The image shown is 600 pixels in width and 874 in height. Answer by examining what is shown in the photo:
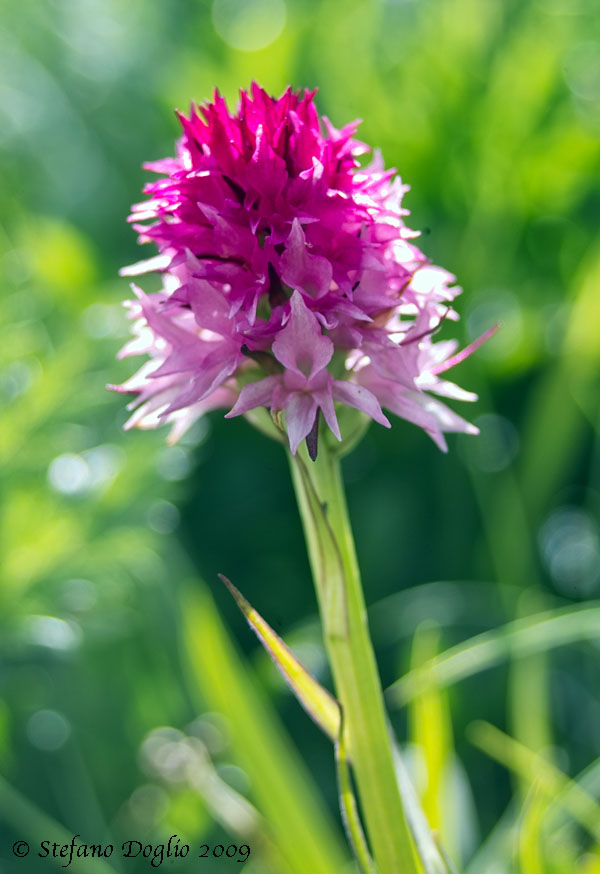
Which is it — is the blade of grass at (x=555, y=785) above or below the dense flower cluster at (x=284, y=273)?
below

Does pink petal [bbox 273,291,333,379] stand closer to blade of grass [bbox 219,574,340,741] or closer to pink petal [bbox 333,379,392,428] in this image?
pink petal [bbox 333,379,392,428]

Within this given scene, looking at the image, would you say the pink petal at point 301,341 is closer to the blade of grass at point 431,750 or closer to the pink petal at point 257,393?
the pink petal at point 257,393

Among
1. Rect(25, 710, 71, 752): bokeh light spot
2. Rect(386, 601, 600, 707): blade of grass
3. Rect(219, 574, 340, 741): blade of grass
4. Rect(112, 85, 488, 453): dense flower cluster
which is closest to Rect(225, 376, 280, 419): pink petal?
Rect(112, 85, 488, 453): dense flower cluster

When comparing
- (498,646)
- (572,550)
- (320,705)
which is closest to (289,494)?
(572,550)

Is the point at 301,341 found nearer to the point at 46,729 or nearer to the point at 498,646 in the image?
the point at 498,646

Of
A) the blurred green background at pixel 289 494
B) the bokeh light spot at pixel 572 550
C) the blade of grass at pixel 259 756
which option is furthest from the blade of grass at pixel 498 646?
the bokeh light spot at pixel 572 550
